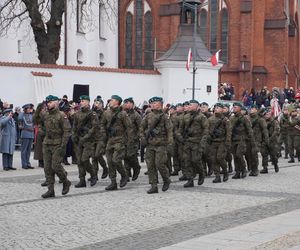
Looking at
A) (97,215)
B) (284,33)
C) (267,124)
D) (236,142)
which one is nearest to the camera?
(97,215)

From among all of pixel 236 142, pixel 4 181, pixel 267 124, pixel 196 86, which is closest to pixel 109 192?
pixel 4 181

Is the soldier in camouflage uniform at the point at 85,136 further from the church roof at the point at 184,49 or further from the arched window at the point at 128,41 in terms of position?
the arched window at the point at 128,41

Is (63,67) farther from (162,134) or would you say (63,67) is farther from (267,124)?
(162,134)

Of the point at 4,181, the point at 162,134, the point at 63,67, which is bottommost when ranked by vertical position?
the point at 4,181

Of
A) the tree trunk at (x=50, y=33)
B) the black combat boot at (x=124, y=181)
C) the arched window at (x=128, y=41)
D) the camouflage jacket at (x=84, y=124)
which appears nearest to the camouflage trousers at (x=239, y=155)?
the black combat boot at (x=124, y=181)

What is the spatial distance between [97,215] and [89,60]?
34050 mm

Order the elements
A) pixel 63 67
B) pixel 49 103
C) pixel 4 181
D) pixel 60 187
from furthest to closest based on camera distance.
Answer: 1. pixel 63 67
2. pixel 4 181
3. pixel 60 187
4. pixel 49 103

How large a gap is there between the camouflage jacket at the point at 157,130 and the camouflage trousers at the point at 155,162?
0.12 m

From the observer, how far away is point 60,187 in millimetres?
14477

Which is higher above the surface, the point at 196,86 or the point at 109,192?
the point at 196,86

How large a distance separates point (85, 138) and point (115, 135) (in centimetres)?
70

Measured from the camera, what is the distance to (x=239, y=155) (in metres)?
17.6

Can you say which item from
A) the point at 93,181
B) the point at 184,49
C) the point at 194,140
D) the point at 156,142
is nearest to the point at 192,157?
the point at 194,140

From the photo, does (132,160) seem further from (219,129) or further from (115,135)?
(219,129)
